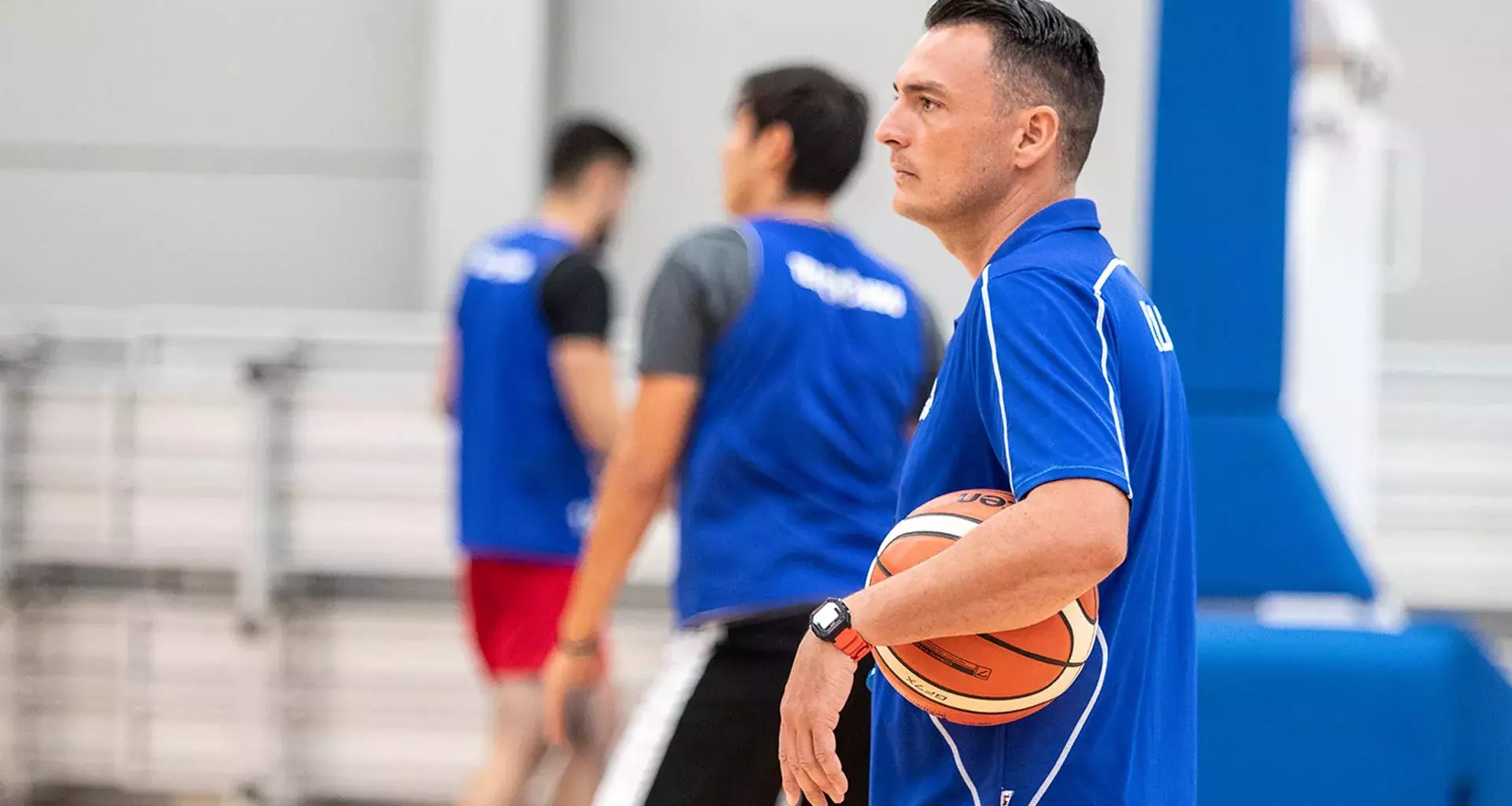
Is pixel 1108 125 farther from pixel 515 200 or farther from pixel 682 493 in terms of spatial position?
pixel 682 493

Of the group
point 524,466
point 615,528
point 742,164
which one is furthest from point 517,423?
point 742,164

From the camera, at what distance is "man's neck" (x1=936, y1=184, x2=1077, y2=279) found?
1.58 metres

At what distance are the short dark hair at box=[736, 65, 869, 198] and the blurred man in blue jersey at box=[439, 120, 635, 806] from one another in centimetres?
142

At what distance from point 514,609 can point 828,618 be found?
3012mm

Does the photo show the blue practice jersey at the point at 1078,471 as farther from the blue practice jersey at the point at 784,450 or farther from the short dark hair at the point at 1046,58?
the blue practice jersey at the point at 784,450

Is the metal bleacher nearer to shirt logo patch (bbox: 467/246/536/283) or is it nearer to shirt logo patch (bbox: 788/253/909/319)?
shirt logo patch (bbox: 467/246/536/283)

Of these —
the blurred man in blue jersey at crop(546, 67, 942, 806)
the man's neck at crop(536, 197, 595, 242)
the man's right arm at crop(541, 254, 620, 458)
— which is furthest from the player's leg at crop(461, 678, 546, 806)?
the blurred man in blue jersey at crop(546, 67, 942, 806)

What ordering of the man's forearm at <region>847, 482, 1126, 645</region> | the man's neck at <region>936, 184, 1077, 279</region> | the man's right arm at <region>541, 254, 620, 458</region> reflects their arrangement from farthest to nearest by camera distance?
the man's right arm at <region>541, 254, 620, 458</region> → the man's neck at <region>936, 184, 1077, 279</region> → the man's forearm at <region>847, 482, 1126, 645</region>

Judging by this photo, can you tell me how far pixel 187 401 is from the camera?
5.64 meters

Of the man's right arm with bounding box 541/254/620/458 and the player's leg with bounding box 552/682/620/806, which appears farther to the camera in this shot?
the player's leg with bounding box 552/682/620/806

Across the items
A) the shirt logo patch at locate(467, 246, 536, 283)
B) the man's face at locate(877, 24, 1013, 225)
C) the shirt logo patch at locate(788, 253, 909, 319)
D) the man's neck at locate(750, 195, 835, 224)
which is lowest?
the shirt logo patch at locate(467, 246, 536, 283)

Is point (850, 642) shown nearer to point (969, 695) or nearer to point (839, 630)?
point (839, 630)

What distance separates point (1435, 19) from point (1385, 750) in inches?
167

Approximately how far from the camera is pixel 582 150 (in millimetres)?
4438
